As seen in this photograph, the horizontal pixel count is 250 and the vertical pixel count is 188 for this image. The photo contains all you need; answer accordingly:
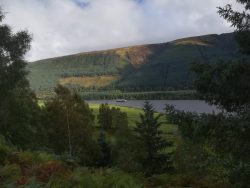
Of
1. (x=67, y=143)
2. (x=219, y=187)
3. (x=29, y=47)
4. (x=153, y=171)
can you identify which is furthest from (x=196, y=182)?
(x=67, y=143)

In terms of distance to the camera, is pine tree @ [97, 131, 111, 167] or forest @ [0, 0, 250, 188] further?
pine tree @ [97, 131, 111, 167]

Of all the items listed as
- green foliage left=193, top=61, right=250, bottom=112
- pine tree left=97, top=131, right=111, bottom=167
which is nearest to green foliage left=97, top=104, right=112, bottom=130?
pine tree left=97, top=131, right=111, bottom=167

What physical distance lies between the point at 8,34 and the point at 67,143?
24597mm

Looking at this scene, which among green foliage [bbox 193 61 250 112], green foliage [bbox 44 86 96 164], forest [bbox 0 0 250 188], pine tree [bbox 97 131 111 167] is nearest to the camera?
forest [bbox 0 0 250 188]

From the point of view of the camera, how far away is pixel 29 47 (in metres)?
30.5

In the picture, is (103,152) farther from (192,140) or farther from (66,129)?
(192,140)

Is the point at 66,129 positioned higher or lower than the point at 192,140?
lower

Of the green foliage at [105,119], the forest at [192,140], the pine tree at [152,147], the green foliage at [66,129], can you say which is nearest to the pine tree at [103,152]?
the green foliage at [66,129]

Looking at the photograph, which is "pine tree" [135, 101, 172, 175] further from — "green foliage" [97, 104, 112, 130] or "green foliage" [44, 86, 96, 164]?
"green foliage" [97, 104, 112, 130]

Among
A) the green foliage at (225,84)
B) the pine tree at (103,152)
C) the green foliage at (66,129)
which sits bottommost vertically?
the pine tree at (103,152)

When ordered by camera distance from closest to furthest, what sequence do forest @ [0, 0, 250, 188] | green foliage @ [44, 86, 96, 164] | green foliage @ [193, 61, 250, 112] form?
forest @ [0, 0, 250, 188] → green foliage @ [193, 61, 250, 112] → green foliage @ [44, 86, 96, 164]

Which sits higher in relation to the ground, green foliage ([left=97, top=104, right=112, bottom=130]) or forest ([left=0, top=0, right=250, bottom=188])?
forest ([left=0, top=0, right=250, bottom=188])

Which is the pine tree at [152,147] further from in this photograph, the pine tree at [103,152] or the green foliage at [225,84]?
the green foliage at [225,84]

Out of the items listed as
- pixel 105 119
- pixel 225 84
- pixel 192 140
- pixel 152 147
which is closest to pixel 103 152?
pixel 152 147
